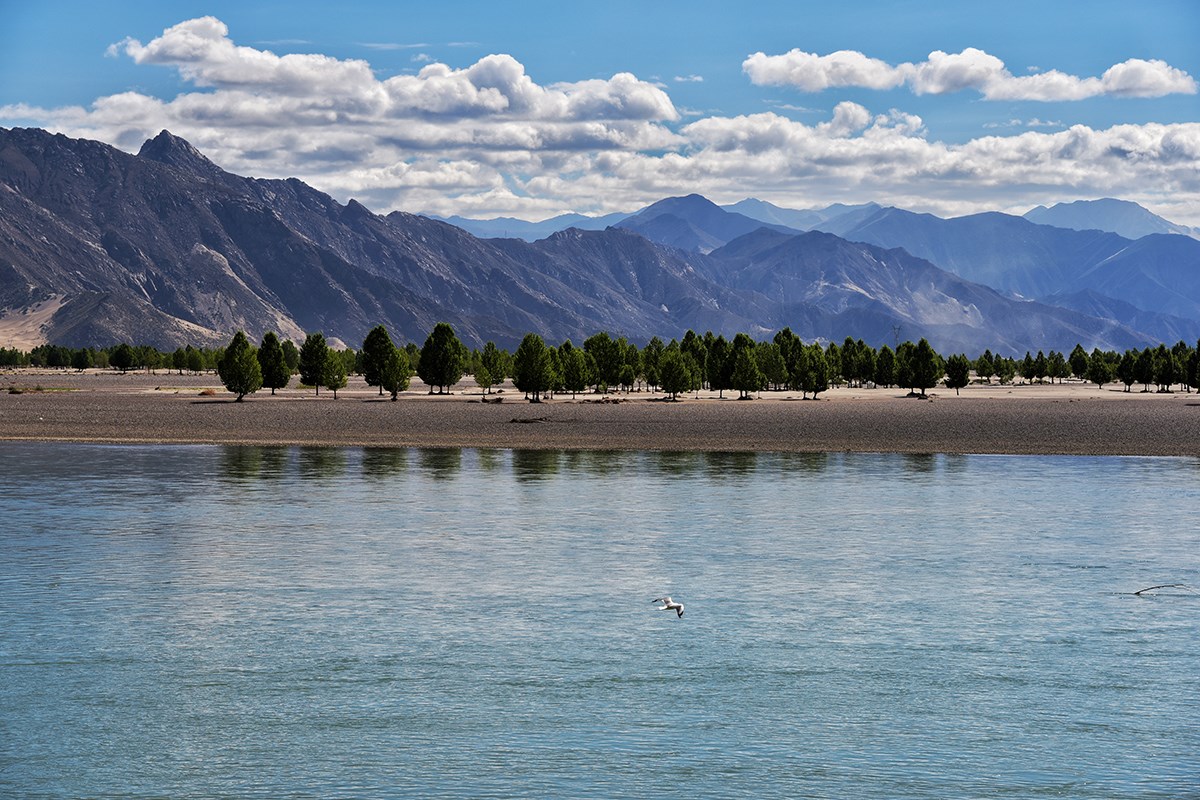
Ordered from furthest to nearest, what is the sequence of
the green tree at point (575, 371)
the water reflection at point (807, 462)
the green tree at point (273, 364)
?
the green tree at point (575, 371) → the green tree at point (273, 364) → the water reflection at point (807, 462)

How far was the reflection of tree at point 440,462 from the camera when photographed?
73.6 meters

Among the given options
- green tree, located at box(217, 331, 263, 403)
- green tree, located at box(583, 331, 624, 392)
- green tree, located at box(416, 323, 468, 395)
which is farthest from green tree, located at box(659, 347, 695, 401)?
green tree, located at box(217, 331, 263, 403)

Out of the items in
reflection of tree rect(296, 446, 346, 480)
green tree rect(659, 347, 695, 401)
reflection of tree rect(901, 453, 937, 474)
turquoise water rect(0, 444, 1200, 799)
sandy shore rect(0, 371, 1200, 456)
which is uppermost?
green tree rect(659, 347, 695, 401)

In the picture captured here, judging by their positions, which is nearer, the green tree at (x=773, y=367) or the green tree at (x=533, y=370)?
the green tree at (x=533, y=370)

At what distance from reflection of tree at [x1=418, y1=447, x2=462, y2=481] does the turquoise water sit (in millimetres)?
13757

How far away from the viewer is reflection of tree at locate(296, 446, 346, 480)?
72.9m

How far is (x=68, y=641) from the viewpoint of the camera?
102 ft

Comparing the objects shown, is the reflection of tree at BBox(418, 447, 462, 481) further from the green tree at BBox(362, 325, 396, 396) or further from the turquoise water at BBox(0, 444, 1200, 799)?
the green tree at BBox(362, 325, 396, 396)

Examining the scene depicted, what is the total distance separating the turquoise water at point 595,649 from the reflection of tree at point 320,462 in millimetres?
13119

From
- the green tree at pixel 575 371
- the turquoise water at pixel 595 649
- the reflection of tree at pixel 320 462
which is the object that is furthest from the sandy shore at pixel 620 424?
the turquoise water at pixel 595 649

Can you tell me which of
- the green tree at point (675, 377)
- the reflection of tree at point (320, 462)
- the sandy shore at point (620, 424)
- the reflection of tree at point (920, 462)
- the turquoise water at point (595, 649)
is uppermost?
the green tree at point (675, 377)

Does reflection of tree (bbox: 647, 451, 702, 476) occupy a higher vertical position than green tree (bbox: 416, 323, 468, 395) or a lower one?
lower

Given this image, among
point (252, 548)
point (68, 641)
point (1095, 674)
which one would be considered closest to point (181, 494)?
point (252, 548)

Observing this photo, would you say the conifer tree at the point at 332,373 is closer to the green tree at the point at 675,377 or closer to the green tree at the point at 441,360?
the green tree at the point at 441,360
